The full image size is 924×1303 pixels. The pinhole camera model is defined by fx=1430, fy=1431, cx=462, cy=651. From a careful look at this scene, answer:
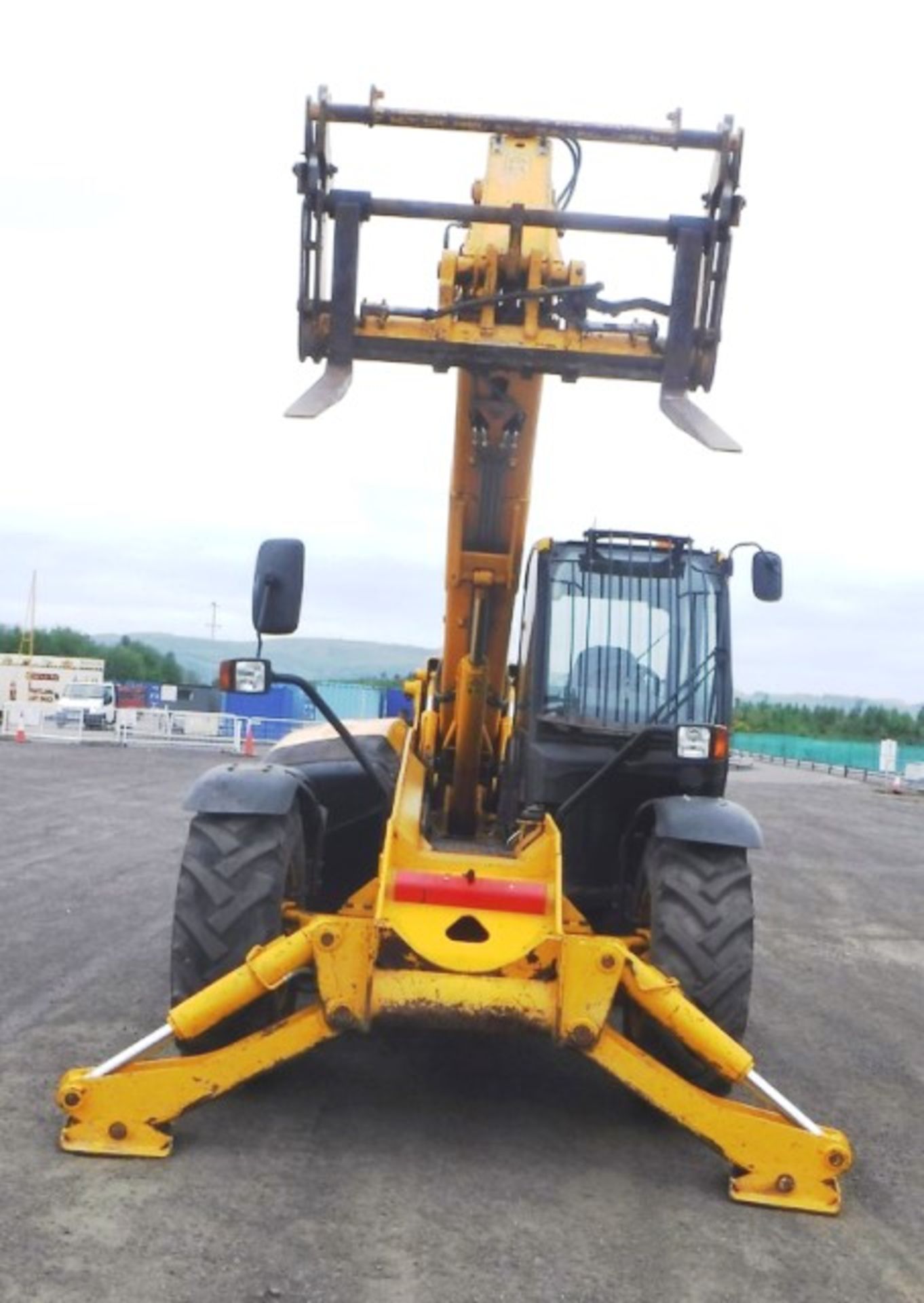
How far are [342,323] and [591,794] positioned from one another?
8.50 feet

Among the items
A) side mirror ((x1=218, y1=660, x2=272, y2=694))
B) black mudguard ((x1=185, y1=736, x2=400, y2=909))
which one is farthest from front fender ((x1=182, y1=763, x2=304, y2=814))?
side mirror ((x1=218, y1=660, x2=272, y2=694))

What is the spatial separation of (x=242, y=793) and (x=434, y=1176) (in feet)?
6.34

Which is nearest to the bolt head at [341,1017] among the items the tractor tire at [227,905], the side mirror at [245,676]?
the tractor tire at [227,905]

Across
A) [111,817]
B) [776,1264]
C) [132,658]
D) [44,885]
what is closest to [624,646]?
[776,1264]

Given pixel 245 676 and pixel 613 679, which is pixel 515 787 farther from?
pixel 245 676

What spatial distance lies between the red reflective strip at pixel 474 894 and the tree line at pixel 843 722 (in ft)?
216

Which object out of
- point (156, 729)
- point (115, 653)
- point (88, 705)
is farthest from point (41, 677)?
point (115, 653)

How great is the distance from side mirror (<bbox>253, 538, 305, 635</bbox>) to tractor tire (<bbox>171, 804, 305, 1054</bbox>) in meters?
0.97

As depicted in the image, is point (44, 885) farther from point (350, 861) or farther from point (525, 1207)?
point (525, 1207)

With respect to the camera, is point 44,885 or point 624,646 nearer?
point 624,646

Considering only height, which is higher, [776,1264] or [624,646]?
[624,646]

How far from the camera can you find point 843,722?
81.0m

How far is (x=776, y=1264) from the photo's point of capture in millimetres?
4609

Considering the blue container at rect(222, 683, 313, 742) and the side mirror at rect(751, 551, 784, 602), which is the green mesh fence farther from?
the side mirror at rect(751, 551, 784, 602)
